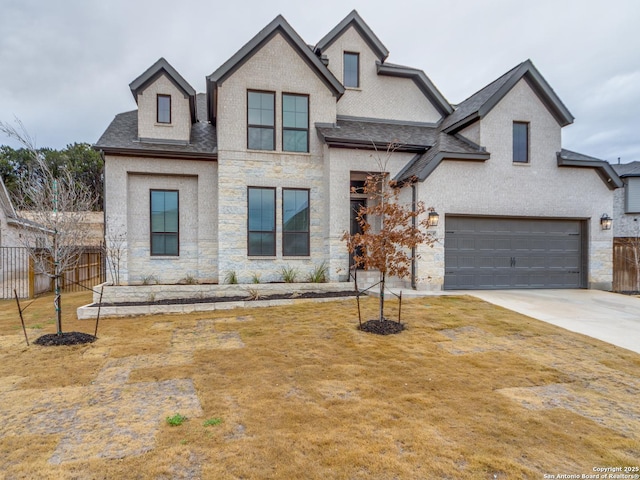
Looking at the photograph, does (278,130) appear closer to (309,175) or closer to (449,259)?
(309,175)

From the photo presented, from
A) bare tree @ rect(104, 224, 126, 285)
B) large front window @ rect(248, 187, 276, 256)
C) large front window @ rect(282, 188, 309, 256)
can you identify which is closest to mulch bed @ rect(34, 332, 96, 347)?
bare tree @ rect(104, 224, 126, 285)

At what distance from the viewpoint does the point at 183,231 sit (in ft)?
39.4

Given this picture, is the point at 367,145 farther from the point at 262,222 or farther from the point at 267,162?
the point at 262,222

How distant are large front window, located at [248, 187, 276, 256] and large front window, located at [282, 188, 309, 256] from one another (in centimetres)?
39

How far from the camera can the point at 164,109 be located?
12094mm

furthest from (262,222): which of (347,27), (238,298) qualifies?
(347,27)

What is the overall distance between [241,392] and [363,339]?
3.02m

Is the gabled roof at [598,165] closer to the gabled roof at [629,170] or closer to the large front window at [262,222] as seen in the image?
the gabled roof at [629,170]

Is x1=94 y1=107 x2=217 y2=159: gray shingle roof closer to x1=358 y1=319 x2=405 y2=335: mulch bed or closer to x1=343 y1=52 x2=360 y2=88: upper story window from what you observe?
x1=343 y1=52 x2=360 y2=88: upper story window

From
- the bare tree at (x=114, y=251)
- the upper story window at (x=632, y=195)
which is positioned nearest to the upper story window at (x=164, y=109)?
the bare tree at (x=114, y=251)

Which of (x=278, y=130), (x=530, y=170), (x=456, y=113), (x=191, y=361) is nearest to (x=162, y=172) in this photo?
(x=278, y=130)

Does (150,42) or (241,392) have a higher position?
(150,42)

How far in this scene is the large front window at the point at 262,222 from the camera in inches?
461

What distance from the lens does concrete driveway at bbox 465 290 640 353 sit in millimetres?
6891
